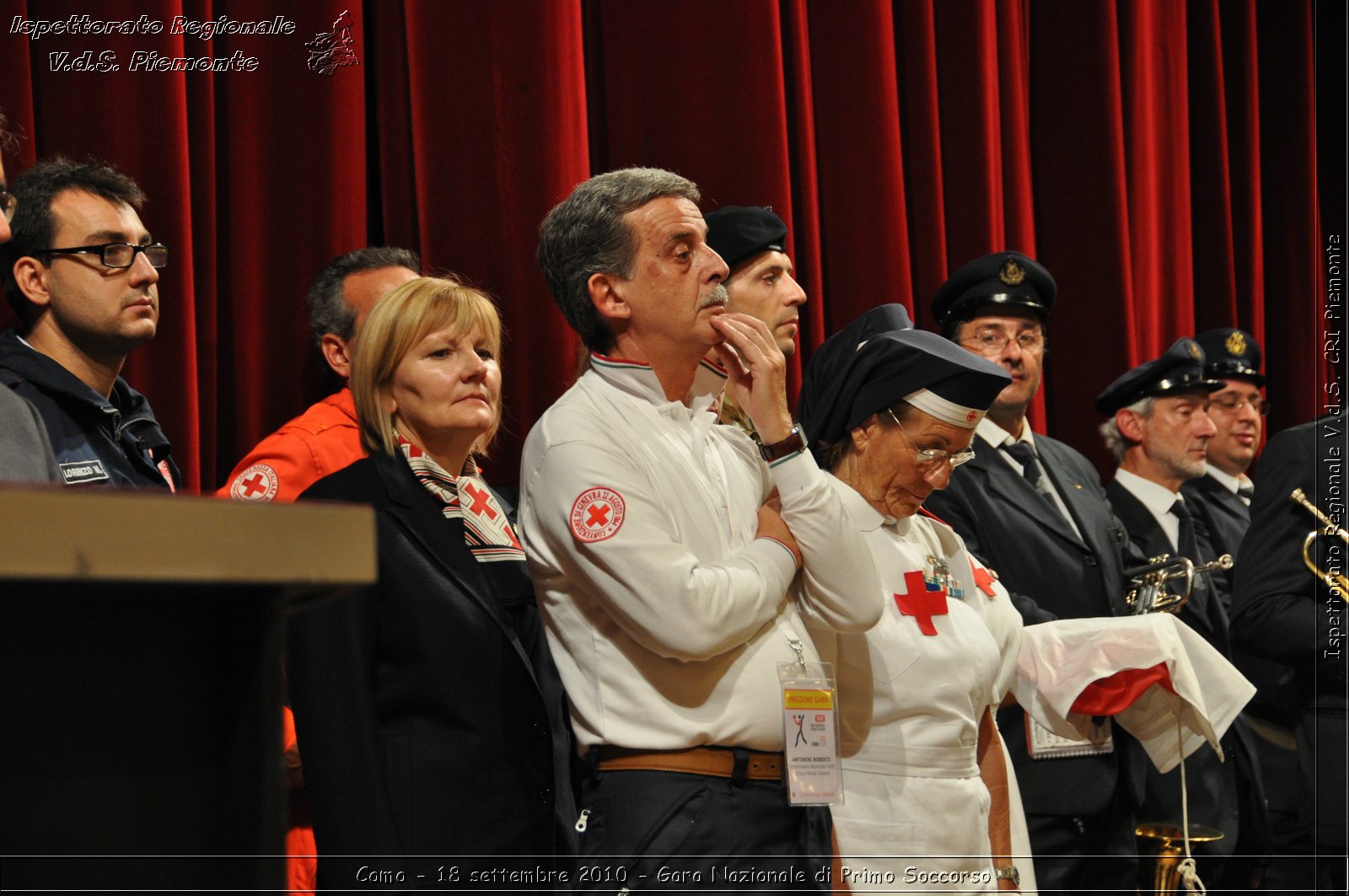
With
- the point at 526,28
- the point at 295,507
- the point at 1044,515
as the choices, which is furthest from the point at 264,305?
the point at 295,507

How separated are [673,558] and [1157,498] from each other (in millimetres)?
2802

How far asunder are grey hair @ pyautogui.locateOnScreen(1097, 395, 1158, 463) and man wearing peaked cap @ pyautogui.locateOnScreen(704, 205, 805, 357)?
5.55ft

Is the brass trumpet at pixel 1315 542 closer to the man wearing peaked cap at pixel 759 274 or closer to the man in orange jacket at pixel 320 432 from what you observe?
the man wearing peaked cap at pixel 759 274

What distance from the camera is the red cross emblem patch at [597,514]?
1922 mm

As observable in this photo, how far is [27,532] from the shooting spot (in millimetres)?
568

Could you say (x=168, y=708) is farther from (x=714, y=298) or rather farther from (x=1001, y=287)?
(x=1001, y=287)

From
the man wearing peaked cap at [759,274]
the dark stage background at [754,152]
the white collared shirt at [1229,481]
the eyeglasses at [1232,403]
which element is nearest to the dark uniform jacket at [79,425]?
the dark stage background at [754,152]

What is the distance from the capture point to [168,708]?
68 centimetres

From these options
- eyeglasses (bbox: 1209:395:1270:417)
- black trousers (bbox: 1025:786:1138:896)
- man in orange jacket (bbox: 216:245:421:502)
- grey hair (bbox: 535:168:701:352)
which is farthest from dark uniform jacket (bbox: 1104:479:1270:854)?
man in orange jacket (bbox: 216:245:421:502)

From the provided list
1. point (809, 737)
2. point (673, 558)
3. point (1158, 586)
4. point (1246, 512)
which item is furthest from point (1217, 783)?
point (673, 558)

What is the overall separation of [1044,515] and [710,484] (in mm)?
1486

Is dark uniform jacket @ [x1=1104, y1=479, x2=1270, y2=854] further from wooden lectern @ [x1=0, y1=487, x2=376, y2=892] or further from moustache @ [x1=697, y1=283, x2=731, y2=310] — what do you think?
wooden lectern @ [x1=0, y1=487, x2=376, y2=892]

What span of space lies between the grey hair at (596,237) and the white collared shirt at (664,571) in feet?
0.46

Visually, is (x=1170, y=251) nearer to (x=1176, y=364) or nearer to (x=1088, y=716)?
(x=1176, y=364)
